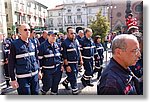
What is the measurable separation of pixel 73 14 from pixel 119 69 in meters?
0.99

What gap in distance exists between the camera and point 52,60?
232 centimetres

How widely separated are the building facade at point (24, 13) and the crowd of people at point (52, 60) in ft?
0.24

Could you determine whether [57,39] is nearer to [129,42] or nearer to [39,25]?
[39,25]

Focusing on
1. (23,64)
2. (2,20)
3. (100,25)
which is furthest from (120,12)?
(2,20)

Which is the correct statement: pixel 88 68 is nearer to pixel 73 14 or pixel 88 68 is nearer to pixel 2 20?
pixel 73 14

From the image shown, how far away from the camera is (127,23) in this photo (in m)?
1.89

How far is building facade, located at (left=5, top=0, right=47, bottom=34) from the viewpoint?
203cm

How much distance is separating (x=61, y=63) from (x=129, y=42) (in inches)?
51.8

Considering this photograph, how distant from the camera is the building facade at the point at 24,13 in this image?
203cm

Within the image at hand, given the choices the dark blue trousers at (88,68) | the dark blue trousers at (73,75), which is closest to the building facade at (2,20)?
the dark blue trousers at (73,75)

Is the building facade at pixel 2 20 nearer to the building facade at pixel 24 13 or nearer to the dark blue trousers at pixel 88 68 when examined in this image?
the building facade at pixel 24 13

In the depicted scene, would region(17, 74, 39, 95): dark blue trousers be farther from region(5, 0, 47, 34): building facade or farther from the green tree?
the green tree

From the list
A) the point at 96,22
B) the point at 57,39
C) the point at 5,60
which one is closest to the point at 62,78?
the point at 57,39

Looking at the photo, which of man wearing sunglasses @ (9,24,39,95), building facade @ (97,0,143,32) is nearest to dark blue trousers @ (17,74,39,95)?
man wearing sunglasses @ (9,24,39,95)
